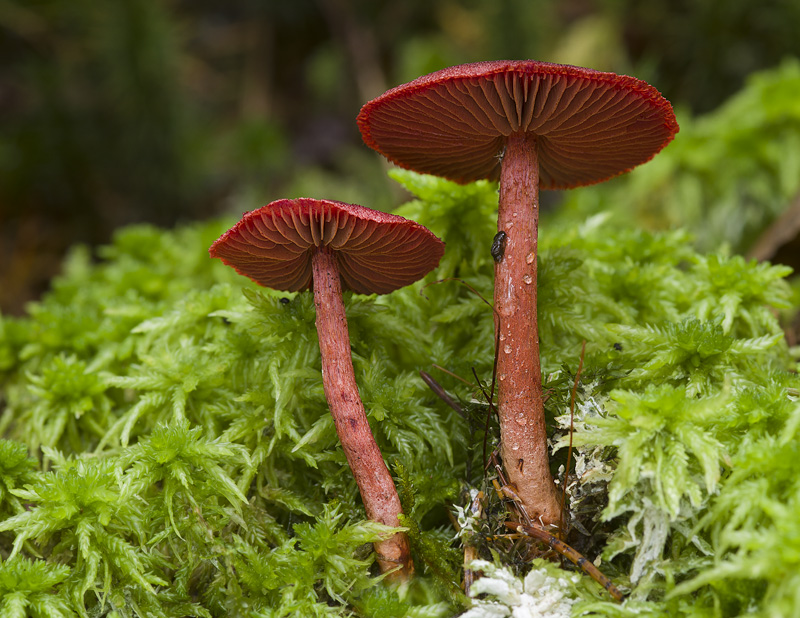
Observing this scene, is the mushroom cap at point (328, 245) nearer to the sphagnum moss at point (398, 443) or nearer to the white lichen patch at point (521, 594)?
the sphagnum moss at point (398, 443)

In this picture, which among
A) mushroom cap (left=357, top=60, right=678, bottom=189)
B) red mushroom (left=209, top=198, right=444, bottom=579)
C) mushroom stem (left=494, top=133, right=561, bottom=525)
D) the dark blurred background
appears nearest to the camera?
mushroom cap (left=357, top=60, right=678, bottom=189)

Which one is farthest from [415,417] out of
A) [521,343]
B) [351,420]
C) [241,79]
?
[241,79]

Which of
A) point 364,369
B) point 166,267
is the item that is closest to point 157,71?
point 166,267

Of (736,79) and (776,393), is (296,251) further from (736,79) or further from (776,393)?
(736,79)

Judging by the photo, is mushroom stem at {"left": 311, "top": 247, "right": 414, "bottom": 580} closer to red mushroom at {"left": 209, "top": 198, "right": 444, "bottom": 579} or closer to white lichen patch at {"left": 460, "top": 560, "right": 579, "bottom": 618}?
red mushroom at {"left": 209, "top": 198, "right": 444, "bottom": 579}

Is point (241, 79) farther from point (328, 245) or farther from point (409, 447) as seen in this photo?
point (409, 447)

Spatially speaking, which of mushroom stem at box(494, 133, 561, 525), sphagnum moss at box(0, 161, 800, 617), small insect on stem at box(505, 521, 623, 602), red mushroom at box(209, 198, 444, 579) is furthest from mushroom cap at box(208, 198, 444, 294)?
small insect on stem at box(505, 521, 623, 602)

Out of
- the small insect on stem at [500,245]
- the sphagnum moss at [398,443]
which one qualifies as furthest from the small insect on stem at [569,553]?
the small insect on stem at [500,245]
